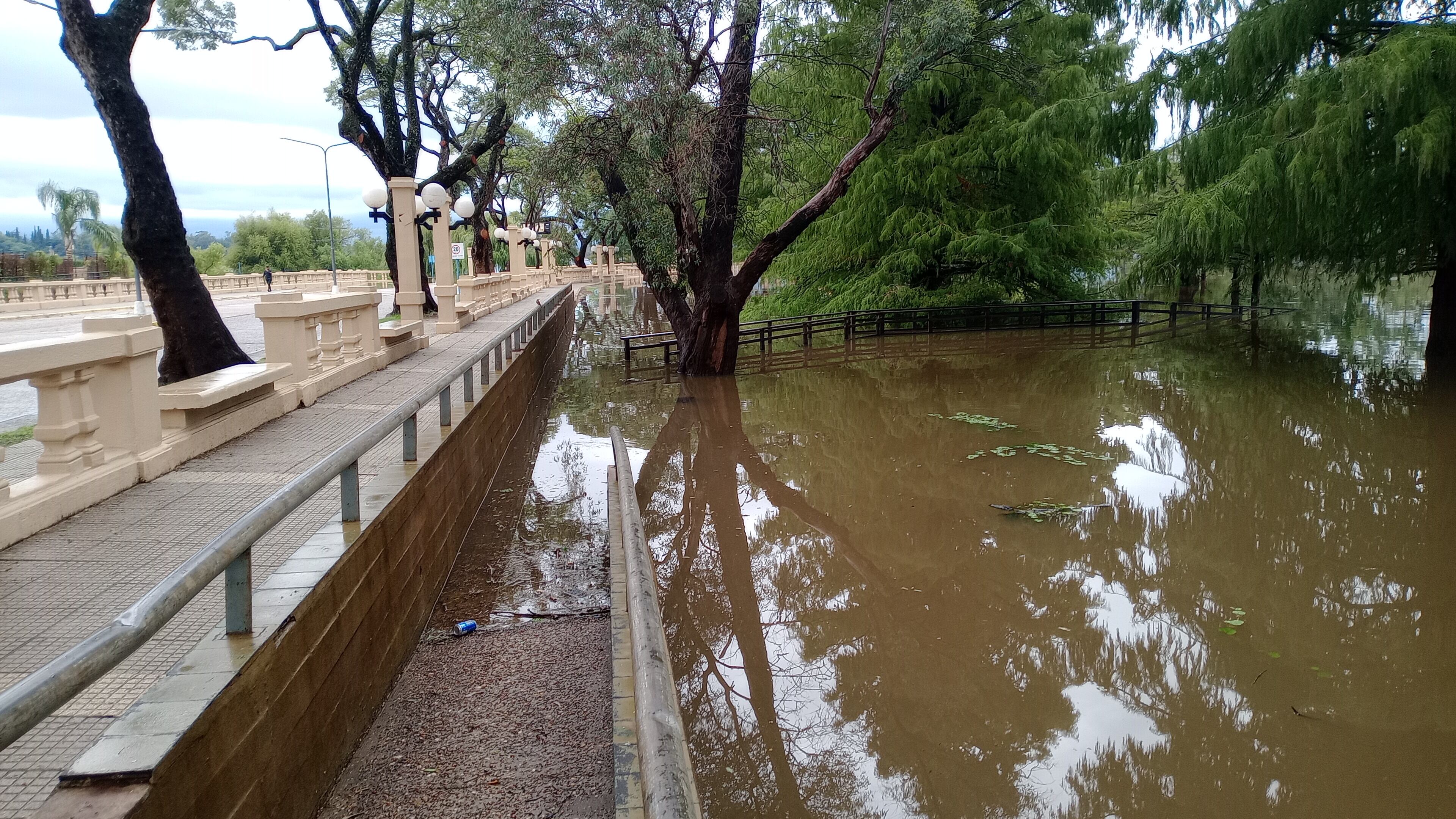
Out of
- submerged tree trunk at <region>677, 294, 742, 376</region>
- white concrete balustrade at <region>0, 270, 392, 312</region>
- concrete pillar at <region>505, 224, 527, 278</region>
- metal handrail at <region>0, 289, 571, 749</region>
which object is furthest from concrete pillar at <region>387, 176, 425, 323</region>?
concrete pillar at <region>505, 224, 527, 278</region>

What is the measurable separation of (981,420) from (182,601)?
1194 centimetres

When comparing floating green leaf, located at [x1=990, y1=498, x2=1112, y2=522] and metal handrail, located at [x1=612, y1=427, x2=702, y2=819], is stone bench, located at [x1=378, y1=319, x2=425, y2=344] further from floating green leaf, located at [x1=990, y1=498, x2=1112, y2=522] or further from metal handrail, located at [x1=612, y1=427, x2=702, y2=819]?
metal handrail, located at [x1=612, y1=427, x2=702, y2=819]

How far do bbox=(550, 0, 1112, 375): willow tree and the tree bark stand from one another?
6.35m

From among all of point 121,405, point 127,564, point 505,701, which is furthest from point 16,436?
point 505,701

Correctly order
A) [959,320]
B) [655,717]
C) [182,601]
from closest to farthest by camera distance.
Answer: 1. [182,601]
2. [655,717]
3. [959,320]

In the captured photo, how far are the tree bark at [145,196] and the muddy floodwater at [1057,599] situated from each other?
162 inches

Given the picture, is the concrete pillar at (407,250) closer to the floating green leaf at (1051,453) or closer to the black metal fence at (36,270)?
the floating green leaf at (1051,453)

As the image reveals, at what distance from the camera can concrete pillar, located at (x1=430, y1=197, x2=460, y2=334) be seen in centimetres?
2170

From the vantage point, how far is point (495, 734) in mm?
5152

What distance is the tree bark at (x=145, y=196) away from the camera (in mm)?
9789

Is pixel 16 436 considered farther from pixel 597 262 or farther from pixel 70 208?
pixel 597 262

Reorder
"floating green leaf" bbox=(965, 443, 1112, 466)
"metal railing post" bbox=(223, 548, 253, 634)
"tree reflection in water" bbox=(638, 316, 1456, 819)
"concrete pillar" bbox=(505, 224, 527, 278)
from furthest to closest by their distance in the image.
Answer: "concrete pillar" bbox=(505, 224, 527, 278), "floating green leaf" bbox=(965, 443, 1112, 466), "tree reflection in water" bbox=(638, 316, 1456, 819), "metal railing post" bbox=(223, 548, 253, 634)

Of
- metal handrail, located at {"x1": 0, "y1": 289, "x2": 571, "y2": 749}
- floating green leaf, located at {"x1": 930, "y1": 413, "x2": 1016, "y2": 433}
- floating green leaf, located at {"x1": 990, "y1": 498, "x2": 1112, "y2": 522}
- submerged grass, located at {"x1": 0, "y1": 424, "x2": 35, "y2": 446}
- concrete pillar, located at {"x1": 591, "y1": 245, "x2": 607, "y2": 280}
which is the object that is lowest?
floating green leaf, located at {"x1": 990, "y1": 498, "x2": 1112, "y2": 522}

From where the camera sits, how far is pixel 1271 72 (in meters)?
15.6
